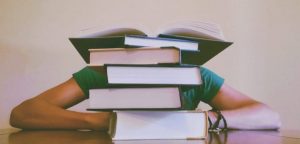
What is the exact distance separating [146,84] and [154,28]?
86 cm

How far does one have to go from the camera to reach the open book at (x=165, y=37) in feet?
1.89

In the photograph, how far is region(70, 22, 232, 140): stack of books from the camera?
0.55 m

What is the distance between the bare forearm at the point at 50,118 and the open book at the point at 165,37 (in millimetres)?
220

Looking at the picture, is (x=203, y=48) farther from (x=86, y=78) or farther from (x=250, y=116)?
(x=86, y=78)

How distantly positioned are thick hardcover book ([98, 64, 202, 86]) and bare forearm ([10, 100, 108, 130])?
25 cm

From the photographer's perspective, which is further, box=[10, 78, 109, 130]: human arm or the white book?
box=[10, 78, 109, 130]: human arm

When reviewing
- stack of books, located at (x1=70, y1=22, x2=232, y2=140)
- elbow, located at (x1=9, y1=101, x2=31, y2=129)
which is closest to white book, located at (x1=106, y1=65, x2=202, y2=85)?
stack of books, located at (x1=70, y1=22, x2=232, y2=140)

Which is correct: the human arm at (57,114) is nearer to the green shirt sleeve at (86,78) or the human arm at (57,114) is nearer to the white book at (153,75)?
the green shirt sleeve at (86,78)

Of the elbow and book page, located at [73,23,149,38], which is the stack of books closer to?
book page, located at [73,23,149,38]

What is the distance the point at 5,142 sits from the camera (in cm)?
59

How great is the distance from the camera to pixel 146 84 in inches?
21.9

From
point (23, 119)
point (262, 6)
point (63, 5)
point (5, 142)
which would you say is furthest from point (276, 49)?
point (5, 142)

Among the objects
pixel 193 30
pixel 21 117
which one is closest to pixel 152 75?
pixel 193 30

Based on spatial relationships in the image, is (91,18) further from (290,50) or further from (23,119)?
(290,50)
